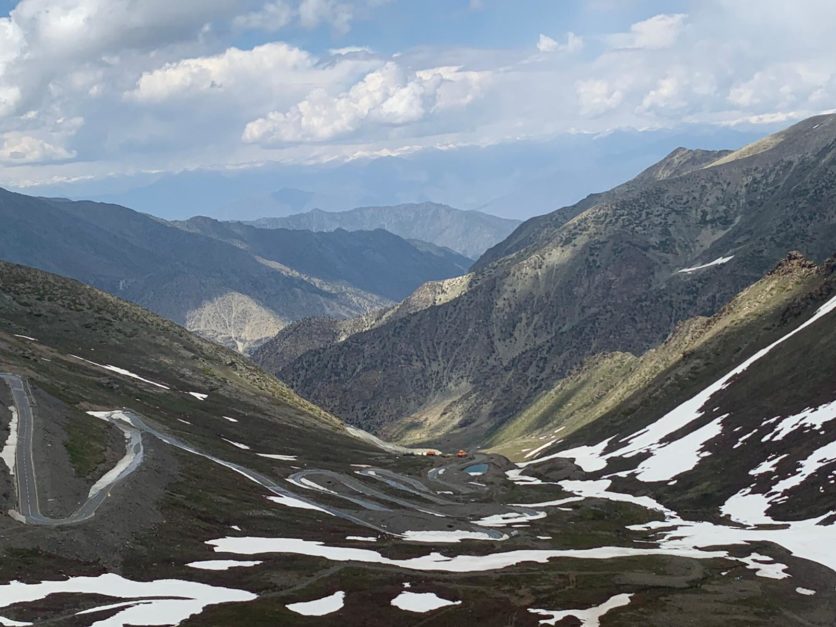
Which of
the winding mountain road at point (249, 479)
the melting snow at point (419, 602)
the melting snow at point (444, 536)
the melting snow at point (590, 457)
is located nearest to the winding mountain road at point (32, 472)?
the winding mountain road at point (249, 479)

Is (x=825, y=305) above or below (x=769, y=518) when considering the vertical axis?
above

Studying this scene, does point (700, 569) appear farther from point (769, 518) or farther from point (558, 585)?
point (769, 518)

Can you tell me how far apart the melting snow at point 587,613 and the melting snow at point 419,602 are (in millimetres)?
7199

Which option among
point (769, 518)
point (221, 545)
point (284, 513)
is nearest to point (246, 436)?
point (284, 513)

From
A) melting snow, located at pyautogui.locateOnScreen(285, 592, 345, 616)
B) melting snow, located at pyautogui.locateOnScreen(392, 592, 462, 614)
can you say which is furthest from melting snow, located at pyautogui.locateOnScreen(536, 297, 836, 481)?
melting snow, located at pyautogui.locateOnScreen(285, 592, 345, 616)

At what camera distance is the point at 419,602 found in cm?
6881

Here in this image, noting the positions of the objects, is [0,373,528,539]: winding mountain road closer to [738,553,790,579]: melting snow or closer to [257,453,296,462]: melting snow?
[257,453,296,462]: melting snow

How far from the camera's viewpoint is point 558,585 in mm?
75875

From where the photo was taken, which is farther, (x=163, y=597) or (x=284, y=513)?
(x=284, y=513)

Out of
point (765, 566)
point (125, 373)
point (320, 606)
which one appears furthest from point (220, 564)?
point (125, 373)

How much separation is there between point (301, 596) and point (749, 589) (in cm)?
3724

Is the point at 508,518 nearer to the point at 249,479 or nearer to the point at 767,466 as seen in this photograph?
the point at 767,466

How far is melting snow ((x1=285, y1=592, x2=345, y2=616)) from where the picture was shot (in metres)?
64.5

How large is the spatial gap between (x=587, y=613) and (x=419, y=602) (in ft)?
42.5
